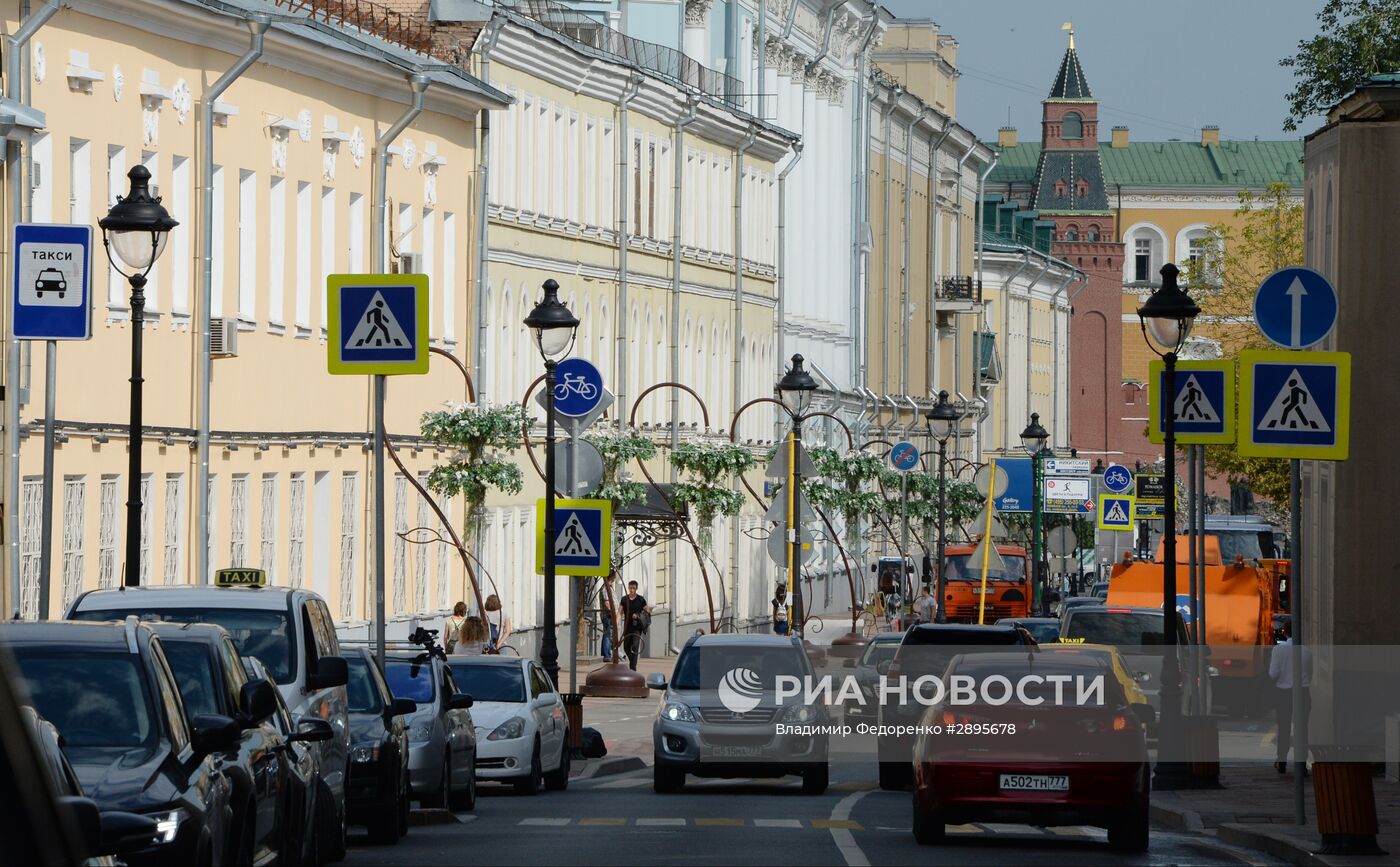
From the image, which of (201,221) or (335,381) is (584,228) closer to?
(335,381)

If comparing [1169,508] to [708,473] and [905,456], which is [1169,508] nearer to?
[708,473]

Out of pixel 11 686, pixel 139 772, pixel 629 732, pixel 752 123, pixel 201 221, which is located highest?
pixel 752 123

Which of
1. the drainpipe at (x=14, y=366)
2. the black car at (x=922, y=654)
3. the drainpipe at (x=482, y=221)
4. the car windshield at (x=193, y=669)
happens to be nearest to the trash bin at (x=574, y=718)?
the black car at (x=922, y=654)

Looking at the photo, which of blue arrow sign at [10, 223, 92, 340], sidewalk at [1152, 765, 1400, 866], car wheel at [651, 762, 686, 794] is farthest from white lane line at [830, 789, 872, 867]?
blue arrow sign at [10, 223, 92, 340]

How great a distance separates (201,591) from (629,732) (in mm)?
20602

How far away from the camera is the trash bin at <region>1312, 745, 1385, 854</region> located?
1546 centimetres

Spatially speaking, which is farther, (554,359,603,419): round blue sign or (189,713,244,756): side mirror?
(554,359,603,419): round blue sign

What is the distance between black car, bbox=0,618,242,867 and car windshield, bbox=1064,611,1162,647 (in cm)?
2695

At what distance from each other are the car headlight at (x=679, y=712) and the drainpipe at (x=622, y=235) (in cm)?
2825

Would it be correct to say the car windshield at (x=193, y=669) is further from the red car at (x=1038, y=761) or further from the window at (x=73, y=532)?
the window at (x=73, y=532)

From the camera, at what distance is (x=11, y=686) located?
2.80 m

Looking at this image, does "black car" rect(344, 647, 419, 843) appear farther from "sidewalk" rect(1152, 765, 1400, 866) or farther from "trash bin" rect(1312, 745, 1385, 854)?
"trash bin" rect(1312, 745, 1385, 854)

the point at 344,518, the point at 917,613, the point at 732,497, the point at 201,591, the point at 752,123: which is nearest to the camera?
the point at 201,591

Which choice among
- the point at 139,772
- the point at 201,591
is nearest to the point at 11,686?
the point at 139,772
